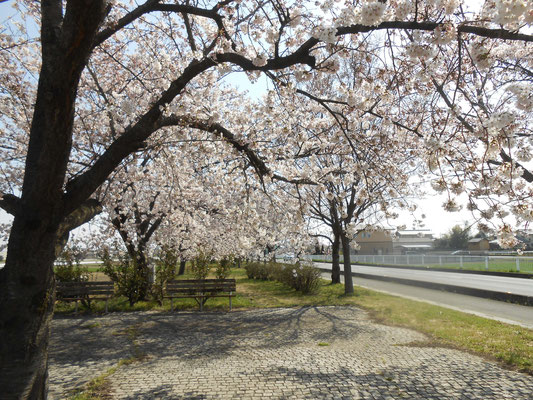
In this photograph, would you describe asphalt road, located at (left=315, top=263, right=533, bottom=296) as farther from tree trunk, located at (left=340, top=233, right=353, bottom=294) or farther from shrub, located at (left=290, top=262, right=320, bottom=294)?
shrub, located at (left=290, top=262, right=320, bottom=294)

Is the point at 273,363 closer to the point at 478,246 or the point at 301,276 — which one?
the point at 301,276

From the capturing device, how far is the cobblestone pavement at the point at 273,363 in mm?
4141

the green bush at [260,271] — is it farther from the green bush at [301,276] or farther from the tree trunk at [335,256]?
the tree trunk at [335,256]

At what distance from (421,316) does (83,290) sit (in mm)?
9163

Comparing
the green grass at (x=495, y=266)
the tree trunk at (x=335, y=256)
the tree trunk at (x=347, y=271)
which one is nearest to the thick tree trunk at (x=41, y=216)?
the tree trunk at (x=347, y=271)

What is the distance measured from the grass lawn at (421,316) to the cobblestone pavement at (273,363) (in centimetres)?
50

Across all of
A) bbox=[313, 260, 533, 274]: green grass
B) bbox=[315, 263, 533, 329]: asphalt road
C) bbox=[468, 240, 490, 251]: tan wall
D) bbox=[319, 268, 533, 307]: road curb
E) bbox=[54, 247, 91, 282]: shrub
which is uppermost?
bbox=[468, 240, 490, 251]: tan wall

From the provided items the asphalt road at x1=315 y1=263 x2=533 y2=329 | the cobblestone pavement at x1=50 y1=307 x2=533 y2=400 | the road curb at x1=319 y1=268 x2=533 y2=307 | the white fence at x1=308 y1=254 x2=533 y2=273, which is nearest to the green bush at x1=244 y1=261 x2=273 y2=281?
the road curb at x1=319 y1=268 x2=533 y2=307

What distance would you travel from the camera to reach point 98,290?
394 inches

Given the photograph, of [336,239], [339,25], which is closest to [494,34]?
[339,25]

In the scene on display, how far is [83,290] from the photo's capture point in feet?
32.4

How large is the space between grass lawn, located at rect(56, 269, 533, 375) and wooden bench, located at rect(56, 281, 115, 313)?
1.72 feet

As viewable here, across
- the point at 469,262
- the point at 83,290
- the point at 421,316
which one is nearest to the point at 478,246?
the point at 469,262

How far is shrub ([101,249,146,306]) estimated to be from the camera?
10.7 meters
